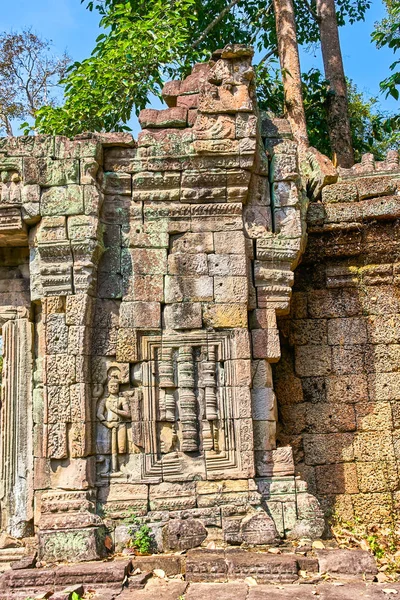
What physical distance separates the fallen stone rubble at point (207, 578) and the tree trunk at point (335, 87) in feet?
27.4

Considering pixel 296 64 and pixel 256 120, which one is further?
pixel 296 64

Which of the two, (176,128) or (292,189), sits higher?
(176,128)

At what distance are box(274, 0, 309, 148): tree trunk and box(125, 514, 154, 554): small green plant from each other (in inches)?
277

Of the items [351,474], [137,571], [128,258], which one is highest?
[128,258]

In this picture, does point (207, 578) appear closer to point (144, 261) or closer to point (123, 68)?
point (144, 261)

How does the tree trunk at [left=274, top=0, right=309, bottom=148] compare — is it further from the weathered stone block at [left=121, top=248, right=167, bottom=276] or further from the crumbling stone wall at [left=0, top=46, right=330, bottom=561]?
the weathered stone block at [left=121, top=248, right=167, bottom=276]

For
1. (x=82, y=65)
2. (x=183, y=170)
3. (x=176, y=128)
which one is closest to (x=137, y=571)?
(x=183, y=170)

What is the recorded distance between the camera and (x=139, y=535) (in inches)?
260

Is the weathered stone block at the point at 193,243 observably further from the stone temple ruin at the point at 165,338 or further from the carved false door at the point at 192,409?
the carved false door at the point at 192,409

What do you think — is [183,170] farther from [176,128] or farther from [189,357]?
[189,357]

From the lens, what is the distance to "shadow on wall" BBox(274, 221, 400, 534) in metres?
7.96

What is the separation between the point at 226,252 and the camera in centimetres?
730

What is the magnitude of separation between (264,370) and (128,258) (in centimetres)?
183

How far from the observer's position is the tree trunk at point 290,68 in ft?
39.2
